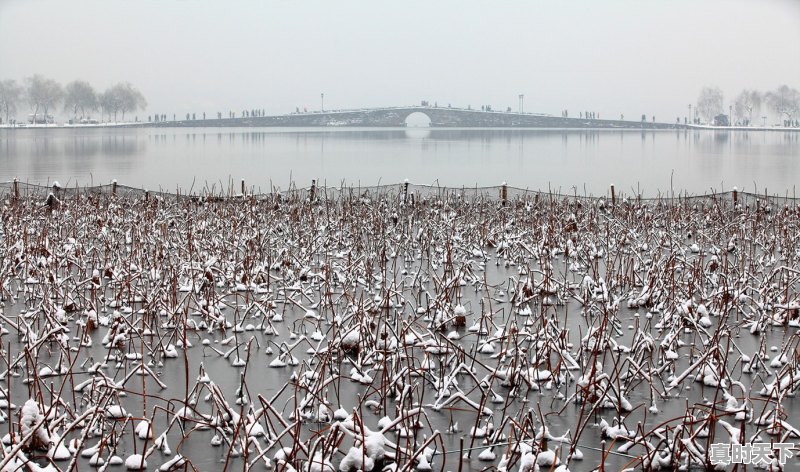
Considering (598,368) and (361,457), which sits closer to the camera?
(361,457)

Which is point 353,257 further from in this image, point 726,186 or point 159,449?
point 726,186

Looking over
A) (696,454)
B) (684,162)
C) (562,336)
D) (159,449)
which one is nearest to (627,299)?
(562,336)

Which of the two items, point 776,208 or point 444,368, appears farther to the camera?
point 776,208

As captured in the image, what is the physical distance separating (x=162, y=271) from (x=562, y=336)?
17.7ft

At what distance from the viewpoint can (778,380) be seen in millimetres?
6488

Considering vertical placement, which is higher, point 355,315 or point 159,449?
point 355,315

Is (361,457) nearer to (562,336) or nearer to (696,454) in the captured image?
(696,454)

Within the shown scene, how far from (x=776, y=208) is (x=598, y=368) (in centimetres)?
1467


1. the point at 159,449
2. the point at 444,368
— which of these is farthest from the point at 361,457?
the point at 444,368

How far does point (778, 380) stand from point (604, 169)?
1952 inches

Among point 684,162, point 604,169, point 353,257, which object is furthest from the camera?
point 684,162

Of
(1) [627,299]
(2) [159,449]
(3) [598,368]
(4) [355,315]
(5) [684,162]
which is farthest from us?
(5) [684,162]

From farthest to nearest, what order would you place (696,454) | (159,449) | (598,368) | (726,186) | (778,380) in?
(726,186) < (598,368) < (778,380) < (159,449) < (696,454)

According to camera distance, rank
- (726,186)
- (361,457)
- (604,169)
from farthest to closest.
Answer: (604,169), (726,186), (361,457)
